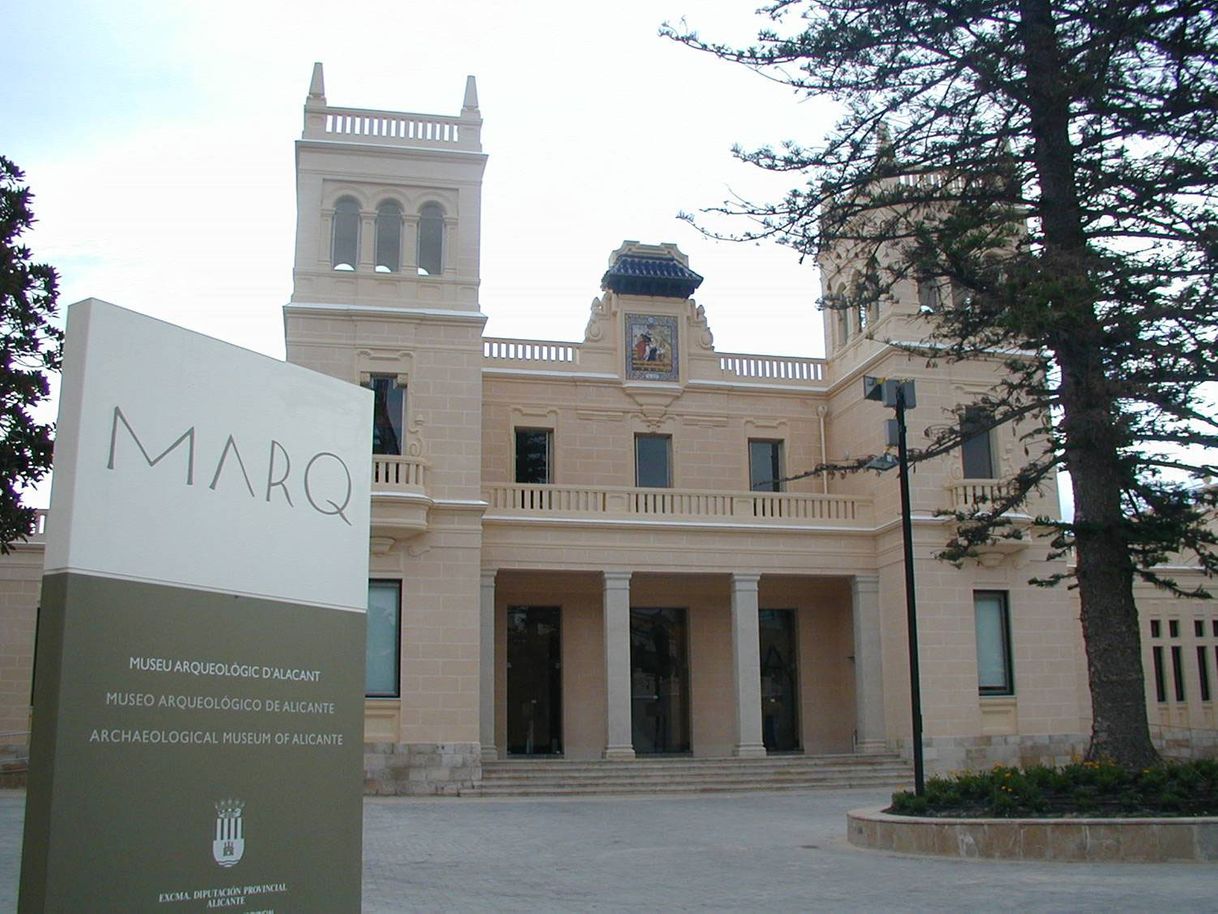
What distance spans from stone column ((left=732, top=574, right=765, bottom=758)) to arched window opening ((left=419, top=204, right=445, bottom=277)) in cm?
1026

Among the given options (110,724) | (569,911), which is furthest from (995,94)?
(110,724)

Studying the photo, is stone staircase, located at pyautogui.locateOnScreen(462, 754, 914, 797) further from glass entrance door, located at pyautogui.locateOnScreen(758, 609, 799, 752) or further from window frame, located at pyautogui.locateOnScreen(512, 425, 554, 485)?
window frame, located at pyautogui.locateOnScreen(512, 425, 554, 485)

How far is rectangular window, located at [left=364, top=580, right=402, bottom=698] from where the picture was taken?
25391 mm

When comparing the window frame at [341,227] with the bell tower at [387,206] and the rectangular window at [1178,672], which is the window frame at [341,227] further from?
the rectangular window at [1178,672]

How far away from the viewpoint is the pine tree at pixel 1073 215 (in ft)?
48.1

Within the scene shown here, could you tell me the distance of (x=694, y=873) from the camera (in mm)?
12836

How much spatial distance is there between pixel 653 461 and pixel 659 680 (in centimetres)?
567

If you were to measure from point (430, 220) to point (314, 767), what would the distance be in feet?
78.3

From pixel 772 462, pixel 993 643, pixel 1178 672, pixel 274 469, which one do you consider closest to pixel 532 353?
pixel 772 462

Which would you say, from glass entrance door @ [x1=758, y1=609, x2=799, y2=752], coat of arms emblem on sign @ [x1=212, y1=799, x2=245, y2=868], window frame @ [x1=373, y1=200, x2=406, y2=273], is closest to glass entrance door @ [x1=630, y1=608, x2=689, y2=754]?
glass entrance door @ [x1=758, y1=609, x2=799, y2=752]

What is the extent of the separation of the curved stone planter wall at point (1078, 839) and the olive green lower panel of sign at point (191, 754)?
9.51m

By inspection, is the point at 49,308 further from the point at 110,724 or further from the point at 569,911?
the point at 110,724

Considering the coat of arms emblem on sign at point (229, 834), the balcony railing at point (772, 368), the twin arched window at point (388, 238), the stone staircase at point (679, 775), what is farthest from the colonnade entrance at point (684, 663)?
the coat of arms emblem on sign at point (229, 834)

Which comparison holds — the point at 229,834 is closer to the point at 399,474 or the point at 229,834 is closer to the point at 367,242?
the point at 399,474
